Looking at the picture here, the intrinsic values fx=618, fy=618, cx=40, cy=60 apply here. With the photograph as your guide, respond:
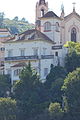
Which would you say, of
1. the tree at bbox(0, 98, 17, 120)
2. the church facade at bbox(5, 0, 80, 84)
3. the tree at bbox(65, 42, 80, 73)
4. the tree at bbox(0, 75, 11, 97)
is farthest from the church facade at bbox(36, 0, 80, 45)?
the tree at bbox(0, 98, 17, 120)

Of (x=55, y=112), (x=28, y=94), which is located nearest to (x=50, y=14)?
(x=28, y=94)

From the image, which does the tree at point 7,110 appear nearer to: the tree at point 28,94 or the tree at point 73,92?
the tree at point 28,94

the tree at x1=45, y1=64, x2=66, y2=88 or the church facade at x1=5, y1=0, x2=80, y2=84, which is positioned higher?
the church facade at x1=5, y1=0, x2=80, y2=84

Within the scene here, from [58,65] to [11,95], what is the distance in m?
8.01

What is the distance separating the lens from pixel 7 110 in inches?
2805

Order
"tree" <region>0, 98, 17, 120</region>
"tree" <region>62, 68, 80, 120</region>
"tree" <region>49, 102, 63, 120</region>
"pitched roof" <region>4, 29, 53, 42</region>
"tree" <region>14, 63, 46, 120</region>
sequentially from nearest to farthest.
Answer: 1. "tree" <region>62, 68, 80, 120</region>
2. "tree" <region>49, 102, 63, 120</region>
3. "tree" <region>0, 98, 17, 120</region>
4. "tree" <region>14, 63, 46, 120</region>
5. "pitched roof" <region>4, 29, 53, 42</region>

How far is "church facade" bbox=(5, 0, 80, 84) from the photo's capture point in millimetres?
82312

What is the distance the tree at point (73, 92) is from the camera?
2776 inches

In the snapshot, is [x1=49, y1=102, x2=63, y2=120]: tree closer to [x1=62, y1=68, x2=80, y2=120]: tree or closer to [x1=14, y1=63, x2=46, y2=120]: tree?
[x1=62, y1=68, x2=80, y2=120]: tree

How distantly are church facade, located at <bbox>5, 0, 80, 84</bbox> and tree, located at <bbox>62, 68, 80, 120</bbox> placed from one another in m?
9.23

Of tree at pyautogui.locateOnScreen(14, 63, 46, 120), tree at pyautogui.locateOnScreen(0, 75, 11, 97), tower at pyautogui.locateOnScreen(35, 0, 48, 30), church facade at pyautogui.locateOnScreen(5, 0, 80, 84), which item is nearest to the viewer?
tree at pyautogui.locateOnScreen(14, 63, 46, 120)

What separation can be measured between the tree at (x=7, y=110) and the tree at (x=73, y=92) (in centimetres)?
634

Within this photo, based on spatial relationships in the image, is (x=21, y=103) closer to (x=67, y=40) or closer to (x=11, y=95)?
(x=11, y=95)

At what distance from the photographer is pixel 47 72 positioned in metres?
82.0
